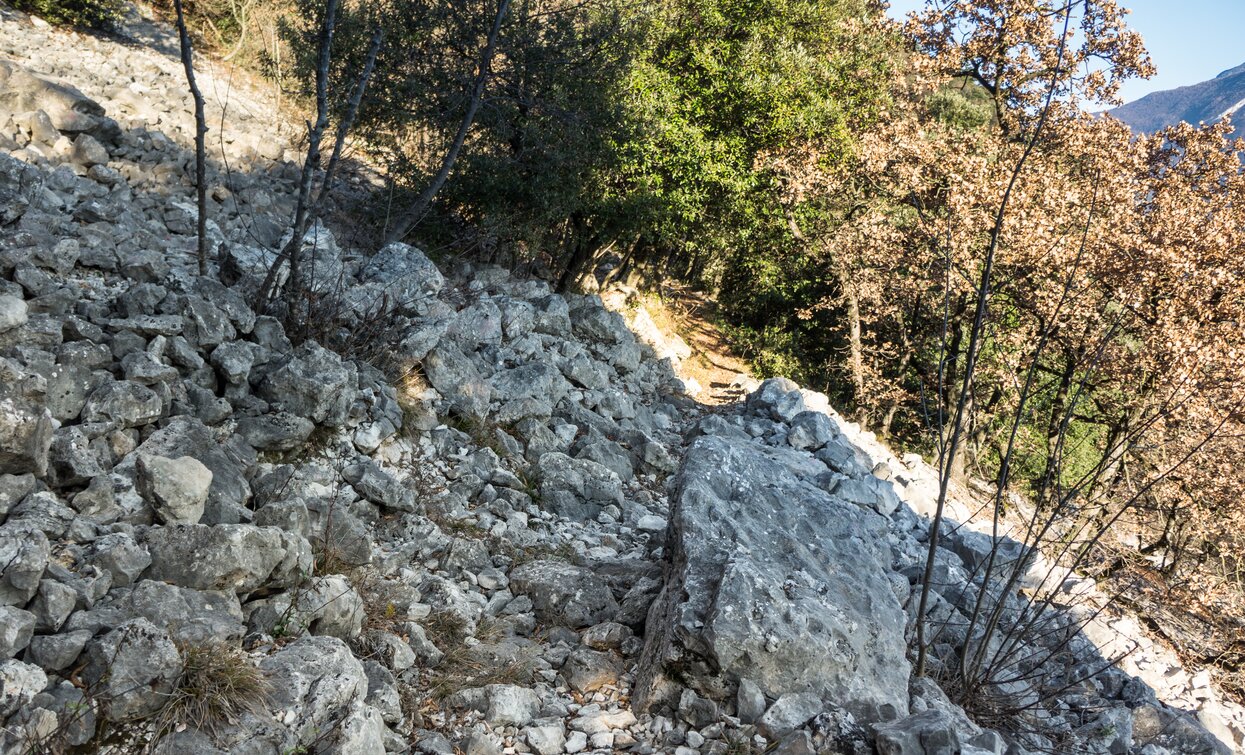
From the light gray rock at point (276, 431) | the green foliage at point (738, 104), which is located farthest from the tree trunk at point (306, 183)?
the green foliage at point (738, 104)

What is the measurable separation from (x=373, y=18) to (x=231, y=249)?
5541 mm

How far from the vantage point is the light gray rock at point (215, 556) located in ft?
11.6

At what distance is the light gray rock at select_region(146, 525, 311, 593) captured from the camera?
352 cm

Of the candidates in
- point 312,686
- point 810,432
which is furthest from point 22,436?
point 810,432

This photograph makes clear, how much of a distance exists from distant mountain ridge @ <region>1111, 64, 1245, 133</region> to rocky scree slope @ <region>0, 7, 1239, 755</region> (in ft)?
59.0

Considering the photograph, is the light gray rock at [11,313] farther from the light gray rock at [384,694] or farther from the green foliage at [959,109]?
the green foliage at [959,109]

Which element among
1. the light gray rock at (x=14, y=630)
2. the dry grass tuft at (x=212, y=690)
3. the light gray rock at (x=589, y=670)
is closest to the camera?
the light gray rock at (x=14, y=630)

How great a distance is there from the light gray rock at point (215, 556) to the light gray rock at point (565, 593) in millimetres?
1662

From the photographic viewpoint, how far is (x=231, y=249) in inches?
277

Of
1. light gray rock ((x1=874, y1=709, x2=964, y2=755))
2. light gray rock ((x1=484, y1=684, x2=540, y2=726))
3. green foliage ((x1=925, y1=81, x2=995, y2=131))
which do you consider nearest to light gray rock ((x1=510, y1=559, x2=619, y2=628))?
light gray rock ((x1=484, y1=684, x2=540, y2=726))

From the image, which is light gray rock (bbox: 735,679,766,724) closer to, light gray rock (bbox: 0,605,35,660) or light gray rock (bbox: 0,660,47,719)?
light gray rock (bbox: 0,660,47,719)

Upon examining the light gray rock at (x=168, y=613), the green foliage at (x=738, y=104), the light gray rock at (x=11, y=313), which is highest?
the green foliage at (x=738, y=104)

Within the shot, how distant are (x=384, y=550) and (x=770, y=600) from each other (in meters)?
2.42

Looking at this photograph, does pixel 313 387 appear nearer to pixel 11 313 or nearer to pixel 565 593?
pixel 11 313
